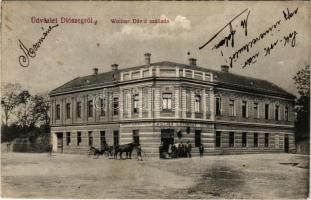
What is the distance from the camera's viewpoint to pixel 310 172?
482 inches

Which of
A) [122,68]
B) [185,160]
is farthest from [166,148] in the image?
[122,68]

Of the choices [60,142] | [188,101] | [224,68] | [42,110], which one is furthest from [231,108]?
[42,110]

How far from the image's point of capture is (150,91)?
47.5ft

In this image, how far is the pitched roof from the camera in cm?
1333

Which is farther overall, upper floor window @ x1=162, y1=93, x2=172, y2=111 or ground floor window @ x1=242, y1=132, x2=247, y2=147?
ground floor window @ x1=242, y1=132, x2=247, y2=147

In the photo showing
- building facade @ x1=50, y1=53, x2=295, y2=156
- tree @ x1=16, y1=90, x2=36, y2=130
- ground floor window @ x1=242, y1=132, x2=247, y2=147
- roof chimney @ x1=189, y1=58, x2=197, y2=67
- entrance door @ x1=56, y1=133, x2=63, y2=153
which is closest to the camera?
roof chimney @ x1=189, y1=58, x2=197, y2=67

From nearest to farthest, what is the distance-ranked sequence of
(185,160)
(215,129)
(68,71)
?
(68,71) < (185,160) < (215,129)

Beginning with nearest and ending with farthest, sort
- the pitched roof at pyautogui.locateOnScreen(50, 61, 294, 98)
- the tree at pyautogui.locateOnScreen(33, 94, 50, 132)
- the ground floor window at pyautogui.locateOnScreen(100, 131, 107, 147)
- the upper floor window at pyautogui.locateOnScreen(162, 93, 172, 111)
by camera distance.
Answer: the pitched roof at pyautogui.locateOnScreen(50, 61, 294, 98)
the tree at pyautogui.locateOnScreen(33, 94, 50, 132)
the upper floor window at pyautogui.locateOnScreen(162, 93, 172, 111)
the ground floor window at pyautogui.locateOnScreen(100, 131, 107, 147)

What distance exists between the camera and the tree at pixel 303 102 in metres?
12.3

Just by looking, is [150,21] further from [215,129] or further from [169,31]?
[215,129]

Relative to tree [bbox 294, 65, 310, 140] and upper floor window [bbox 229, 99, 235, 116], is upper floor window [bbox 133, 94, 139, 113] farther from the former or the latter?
tree [bbox 294, 65, 310, 140]

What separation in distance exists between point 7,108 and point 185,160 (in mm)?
4755

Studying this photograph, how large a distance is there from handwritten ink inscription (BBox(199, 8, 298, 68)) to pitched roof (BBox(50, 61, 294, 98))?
784 millimetres
